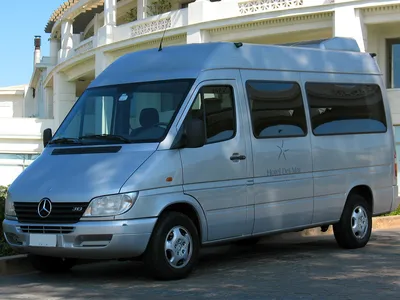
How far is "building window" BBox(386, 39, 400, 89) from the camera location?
2586 cm

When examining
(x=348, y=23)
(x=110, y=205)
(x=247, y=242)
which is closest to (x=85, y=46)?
(x=348, y=23)

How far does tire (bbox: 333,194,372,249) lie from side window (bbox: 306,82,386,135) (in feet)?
3.37

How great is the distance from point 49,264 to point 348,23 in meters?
16.0

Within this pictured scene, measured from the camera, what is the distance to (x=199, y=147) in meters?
9.14

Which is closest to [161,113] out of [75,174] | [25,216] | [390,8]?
[75,174]

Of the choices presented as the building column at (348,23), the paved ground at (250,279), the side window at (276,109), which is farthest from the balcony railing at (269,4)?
the side window at (276,109)

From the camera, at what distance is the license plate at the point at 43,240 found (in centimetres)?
861

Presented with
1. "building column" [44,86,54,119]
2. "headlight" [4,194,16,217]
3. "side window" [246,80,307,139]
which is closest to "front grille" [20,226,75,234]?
"headlight" [4,194,16,217]

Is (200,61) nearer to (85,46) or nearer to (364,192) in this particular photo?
(364,192)

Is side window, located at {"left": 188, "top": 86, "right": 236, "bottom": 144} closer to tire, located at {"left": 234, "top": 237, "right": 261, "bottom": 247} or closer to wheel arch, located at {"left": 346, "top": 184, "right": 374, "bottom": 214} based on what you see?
wheel arch, located at {"left": 346, "top": 184, "right": 374, "bottom": 214}

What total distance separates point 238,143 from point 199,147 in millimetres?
669

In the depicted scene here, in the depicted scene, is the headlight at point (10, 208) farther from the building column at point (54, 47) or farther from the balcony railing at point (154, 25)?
the building column at point (54, 47)

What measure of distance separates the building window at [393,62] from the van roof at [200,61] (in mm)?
15239

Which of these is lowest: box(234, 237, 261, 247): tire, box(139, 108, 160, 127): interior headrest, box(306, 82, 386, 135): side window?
box(234, 237, 261, 247): tire
